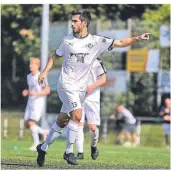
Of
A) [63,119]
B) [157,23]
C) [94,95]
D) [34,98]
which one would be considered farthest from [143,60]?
[63,119]

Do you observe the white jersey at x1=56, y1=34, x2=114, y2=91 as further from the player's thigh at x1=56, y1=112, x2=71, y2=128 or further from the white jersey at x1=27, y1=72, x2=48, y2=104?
the white jersey at x1=27, y1=72, x2=48, y2=104

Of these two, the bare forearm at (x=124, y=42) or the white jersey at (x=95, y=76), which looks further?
the white jersey at (x=95, y=76)

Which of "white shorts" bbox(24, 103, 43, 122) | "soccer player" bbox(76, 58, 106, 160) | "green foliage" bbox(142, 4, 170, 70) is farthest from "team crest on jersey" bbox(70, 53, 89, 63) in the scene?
"green foliage" bbox(142, 4, 170, 70)

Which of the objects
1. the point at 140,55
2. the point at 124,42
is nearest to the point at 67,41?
the point at 124,42

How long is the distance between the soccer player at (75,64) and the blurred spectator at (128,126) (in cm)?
1371

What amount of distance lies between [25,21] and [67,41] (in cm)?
1990

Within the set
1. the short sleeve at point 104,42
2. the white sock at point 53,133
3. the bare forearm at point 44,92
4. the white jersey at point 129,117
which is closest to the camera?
the short sleeve at point 104,42

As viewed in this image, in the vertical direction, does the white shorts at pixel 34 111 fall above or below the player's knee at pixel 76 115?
below

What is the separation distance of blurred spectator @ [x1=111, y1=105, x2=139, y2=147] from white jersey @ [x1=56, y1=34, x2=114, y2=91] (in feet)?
45.3

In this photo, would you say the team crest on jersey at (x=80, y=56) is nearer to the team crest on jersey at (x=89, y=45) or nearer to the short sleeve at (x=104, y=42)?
the team crest on jersey at (x=89, y=45)

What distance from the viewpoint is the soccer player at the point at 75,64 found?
31.1 ft

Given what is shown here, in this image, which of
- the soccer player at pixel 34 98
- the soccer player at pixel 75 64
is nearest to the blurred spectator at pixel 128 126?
the soccer player at pixel 34 98

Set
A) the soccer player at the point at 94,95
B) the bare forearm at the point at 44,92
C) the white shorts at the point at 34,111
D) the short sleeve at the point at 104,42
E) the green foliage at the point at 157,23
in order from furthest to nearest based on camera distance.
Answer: the green foliage at the point at 157,23 → the white shorts at the point at 34,111 → the bare forearm at the point at 44,92 → the soccer player at the point at 94,95 → the short sleeve at the point at 104,42

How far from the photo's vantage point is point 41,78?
9.45m
